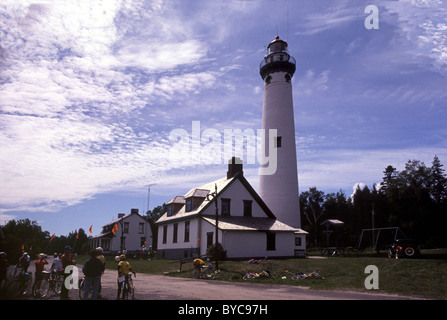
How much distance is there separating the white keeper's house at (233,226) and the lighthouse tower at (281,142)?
7.37ft

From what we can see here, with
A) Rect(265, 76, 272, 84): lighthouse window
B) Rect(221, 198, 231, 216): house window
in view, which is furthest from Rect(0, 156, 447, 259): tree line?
Rect(265, 76, 272, 84): lighthouse window

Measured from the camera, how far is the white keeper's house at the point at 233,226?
33344mm

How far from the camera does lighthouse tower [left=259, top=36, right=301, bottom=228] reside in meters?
40.9

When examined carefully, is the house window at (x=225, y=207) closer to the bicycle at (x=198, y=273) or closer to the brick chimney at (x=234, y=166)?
the brick chimney at (x=234, y=166)

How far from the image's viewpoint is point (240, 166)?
39.7 m

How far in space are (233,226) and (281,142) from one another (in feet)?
44.8

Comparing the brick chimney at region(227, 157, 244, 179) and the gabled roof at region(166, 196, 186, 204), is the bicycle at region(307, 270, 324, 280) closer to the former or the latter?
the brick chimney at region(227, 157, 244, 179)

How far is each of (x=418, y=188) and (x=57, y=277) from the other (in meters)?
55.4

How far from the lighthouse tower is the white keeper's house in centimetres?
225

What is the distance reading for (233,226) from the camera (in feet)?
109

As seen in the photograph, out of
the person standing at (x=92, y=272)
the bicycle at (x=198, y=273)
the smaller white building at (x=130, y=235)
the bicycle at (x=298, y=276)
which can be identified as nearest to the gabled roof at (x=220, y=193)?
the bicycle at (x=198, y=273)

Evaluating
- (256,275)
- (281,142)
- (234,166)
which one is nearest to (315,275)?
(256,275)

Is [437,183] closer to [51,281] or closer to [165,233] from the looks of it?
[165,233]
